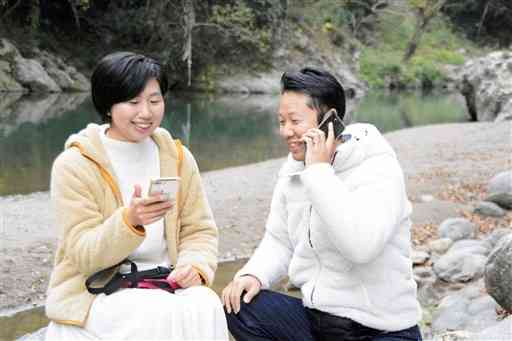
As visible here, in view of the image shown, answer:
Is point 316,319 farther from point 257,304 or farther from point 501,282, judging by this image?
point 501,282

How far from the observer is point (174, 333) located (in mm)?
2480

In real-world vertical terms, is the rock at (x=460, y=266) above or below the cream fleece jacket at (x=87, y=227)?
below

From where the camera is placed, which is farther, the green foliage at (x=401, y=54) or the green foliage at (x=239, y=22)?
the green foliage at (x=401, y=54)

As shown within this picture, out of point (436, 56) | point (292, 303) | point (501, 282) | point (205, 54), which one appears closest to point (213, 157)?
point (501, 282)

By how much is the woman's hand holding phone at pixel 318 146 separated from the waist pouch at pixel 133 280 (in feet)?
2.35

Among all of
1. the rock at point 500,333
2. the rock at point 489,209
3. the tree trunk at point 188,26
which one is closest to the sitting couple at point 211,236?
the rock at point 500,333

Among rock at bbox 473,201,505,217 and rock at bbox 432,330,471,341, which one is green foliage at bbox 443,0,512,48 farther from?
rock at bbox 432,330,471,341

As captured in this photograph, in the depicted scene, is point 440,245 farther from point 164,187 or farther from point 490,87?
point 490,87

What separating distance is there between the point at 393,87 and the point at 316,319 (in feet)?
117

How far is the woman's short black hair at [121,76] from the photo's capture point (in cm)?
267

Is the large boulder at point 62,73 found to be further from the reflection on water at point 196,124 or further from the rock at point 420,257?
the rock at point 420,257

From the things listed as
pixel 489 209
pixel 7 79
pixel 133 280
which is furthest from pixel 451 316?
pixel 7 79

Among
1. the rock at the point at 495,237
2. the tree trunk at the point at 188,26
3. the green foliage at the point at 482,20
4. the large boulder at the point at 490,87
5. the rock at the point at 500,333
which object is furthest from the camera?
the green foliage at the point at 482,20

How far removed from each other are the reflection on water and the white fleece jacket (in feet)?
26.0
